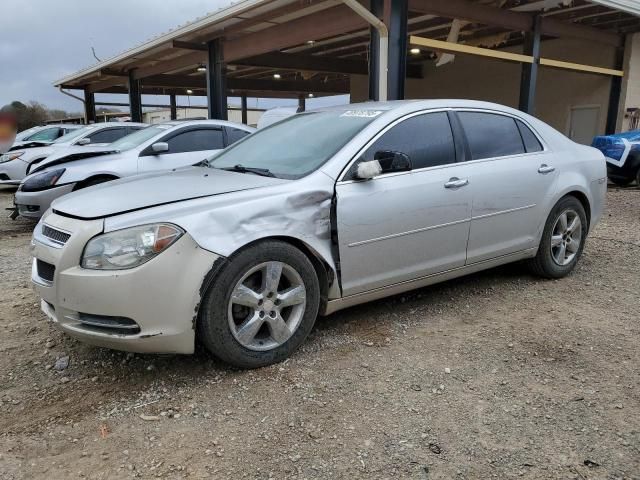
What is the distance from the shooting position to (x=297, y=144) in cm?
388

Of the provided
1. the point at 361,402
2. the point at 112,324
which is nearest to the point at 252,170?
the point at 112,324

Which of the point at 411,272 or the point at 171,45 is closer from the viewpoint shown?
the point at 411,272

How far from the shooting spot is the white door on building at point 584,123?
1536 cm

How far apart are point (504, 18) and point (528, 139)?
782cm

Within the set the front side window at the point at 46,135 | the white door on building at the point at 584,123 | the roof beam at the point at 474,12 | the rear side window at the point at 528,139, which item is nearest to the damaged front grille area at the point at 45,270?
the rear side window at the point at 528,139

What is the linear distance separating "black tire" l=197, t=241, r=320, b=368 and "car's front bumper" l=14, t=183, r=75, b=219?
5.07m

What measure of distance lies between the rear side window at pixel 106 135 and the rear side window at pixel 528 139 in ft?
28.4

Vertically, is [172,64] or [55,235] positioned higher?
[172,64]

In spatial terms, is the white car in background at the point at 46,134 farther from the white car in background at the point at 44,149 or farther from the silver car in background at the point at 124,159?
the silver car in background at the point at 124,159

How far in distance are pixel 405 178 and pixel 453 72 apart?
55.7 feet

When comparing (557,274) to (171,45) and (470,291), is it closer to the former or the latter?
(470,291)

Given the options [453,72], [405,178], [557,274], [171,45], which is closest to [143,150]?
[405,178]

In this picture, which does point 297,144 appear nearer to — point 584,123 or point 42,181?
point 42,181

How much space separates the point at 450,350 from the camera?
3.42 m
